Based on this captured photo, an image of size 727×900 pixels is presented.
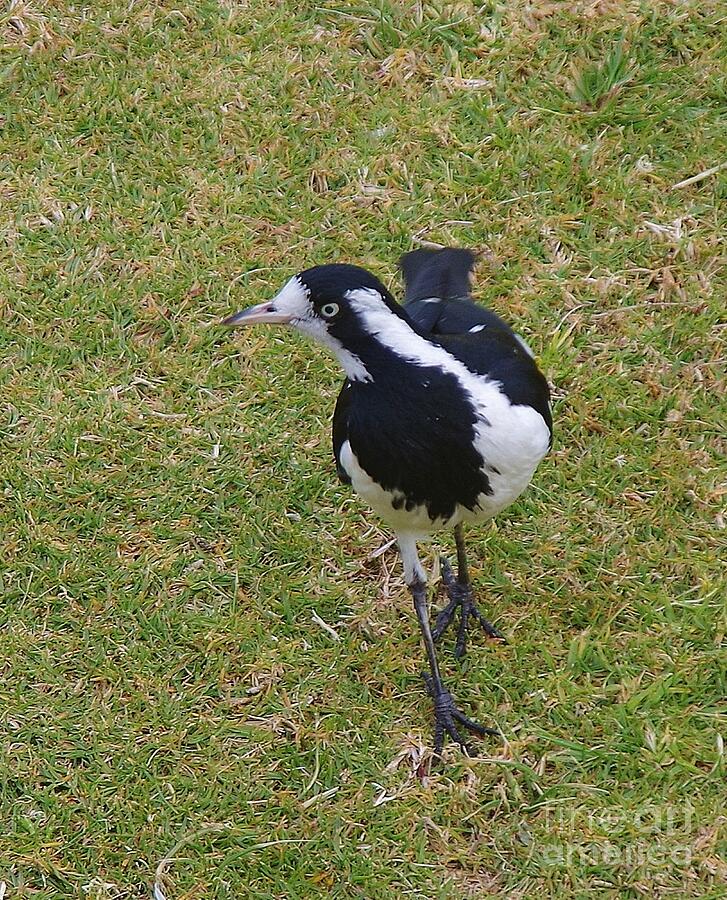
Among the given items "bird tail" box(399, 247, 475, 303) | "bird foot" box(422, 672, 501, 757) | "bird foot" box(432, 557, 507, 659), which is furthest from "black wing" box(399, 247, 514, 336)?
"bird foot" box(422, 672, 501, 757)

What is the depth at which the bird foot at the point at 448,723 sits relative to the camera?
3.69 metres

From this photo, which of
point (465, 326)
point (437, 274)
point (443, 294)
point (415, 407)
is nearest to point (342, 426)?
point (415, 407)

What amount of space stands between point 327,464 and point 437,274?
2.64ft

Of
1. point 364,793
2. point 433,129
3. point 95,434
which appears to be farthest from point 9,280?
point 364,793

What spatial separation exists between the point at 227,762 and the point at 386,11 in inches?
142

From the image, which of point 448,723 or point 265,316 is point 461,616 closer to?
point 448,723

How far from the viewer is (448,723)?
12.2 ft

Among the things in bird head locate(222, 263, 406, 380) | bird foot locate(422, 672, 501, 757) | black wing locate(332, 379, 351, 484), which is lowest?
bird foot locate(422, 672, 501, 757)

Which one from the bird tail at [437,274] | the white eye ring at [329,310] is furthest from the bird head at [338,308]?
the bird tail at [437,274]

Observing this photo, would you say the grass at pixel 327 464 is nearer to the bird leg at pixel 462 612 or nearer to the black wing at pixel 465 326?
the bird leg at pixel 462 612

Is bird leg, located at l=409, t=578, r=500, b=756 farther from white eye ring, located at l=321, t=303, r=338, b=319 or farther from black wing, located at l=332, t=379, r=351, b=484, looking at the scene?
white eye ring, located at l=321, t=303, r=338, b=319

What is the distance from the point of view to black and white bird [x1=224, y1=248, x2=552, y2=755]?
3.07 metres

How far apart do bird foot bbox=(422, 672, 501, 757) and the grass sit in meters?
0.06

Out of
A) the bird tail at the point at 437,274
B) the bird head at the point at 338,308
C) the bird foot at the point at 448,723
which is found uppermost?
the bird head at the point at 338,308
